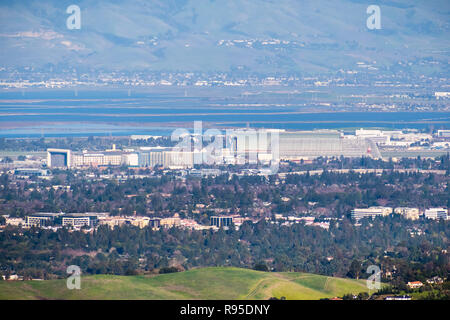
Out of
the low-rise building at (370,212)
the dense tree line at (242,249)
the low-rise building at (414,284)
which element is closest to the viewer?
the low-rise building at (414,284)

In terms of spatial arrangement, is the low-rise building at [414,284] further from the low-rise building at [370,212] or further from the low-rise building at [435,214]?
the low-rise building at [435,214]

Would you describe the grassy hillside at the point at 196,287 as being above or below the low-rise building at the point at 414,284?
above

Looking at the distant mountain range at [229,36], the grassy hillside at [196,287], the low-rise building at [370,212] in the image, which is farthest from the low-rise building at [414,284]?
the distant mountain range at [229,36]

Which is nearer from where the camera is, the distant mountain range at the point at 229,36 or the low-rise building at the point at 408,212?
the low-rise building at the point at 408,212

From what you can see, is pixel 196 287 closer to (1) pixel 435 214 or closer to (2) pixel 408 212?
(2) pixel 408 212

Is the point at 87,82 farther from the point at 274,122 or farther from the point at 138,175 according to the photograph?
the point at 138,175

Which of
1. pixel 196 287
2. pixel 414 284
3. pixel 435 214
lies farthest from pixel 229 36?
pixel 196 287
